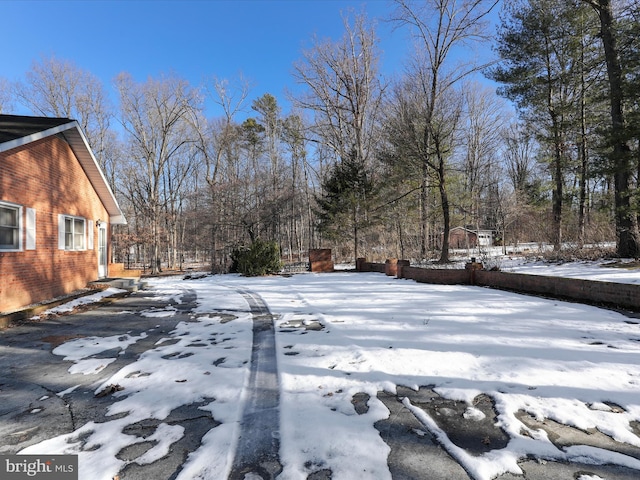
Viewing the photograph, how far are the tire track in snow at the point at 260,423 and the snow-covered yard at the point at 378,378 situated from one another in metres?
0.07

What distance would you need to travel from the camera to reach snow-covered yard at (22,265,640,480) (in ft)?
6.56

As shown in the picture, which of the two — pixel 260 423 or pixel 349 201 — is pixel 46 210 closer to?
pixel 260 423

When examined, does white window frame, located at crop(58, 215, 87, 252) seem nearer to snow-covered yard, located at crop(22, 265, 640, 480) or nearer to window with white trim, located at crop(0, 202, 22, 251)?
window with white trim, located at crop(0, 202, 22, 251)

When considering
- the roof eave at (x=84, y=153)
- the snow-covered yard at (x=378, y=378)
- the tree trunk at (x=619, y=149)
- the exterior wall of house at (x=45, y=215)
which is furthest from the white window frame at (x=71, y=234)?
the tree trunk at (x=619, y=149)

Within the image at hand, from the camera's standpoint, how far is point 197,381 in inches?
123

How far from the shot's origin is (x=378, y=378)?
310 centimetres

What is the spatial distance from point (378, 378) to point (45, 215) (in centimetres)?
920

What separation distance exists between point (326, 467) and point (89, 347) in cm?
416

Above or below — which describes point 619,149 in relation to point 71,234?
above

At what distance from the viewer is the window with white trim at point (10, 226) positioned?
662cm

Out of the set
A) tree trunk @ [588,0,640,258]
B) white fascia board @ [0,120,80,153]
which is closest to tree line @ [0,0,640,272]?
tree trunk @ [588,0,640,258]

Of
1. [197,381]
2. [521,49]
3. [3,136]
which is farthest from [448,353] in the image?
[521,49]

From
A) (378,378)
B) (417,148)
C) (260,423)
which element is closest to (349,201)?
(417,148)

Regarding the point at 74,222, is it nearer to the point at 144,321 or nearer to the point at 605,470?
the point at 144,321
